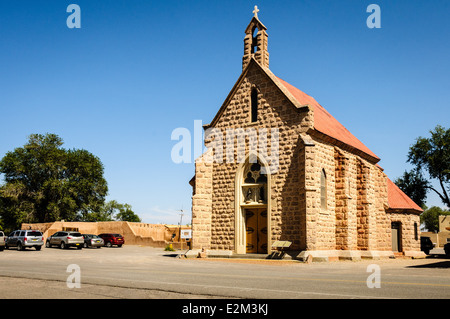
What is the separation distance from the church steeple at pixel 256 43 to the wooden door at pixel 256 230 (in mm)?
8502

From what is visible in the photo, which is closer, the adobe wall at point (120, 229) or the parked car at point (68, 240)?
the parked car at point (68, 240)

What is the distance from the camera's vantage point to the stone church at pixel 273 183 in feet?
70.0

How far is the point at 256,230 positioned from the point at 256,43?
35.9 feet

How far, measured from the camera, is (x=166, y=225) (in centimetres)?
5850

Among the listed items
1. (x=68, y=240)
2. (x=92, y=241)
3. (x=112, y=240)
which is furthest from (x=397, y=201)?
(x=112, y=240)

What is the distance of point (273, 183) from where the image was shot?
73.4 feet

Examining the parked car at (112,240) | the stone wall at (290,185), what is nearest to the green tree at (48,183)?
the parked car at (112,240)

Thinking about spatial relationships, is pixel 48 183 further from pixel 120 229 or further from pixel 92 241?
pixel 92 241

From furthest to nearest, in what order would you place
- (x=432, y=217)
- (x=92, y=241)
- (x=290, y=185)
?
(x=432, y=217) < (x=92, y=241) < (x=290, y=185)

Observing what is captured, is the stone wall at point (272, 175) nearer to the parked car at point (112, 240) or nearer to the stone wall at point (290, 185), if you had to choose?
the stone wall at point (290, 185)

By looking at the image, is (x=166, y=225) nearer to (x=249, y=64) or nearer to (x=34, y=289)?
(x=249, y=64)

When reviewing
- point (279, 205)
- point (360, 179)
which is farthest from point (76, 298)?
point (360, 179)

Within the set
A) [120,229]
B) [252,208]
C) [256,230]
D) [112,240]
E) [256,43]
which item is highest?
[256,43]
